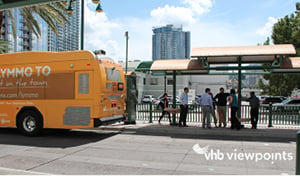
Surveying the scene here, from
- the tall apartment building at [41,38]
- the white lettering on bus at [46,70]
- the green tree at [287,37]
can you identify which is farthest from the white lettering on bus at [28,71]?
the green tree at [287,37]

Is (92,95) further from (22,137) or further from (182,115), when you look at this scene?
(182,115)

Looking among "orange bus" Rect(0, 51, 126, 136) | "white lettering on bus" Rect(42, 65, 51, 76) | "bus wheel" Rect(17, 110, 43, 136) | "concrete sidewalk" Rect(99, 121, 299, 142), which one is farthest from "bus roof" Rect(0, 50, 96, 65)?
"concrete sidewalk" Rect(99, 121, 299, 142)

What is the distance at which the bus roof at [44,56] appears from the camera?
392 inches

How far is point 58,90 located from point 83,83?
1.13 meters

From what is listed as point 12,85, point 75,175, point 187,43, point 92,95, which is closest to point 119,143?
point 92,95

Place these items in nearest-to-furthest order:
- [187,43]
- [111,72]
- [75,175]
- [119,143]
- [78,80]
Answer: [75,175] < [119,143] < [78,80] < [111,72] < [187,43]

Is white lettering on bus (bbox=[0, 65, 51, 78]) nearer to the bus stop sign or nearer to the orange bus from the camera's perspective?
the orange bus

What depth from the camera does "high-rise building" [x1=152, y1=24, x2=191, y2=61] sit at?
7731 cm

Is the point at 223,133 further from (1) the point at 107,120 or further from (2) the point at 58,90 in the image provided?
(2) the point at 58,90

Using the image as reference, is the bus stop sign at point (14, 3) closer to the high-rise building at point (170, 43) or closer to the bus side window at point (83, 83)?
the bus side window at point (83, 83)

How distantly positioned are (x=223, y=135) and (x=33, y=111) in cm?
773

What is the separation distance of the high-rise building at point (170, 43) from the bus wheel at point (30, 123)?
6412cm

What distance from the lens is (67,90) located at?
10109mm

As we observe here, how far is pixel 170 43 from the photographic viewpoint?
7856 cm
